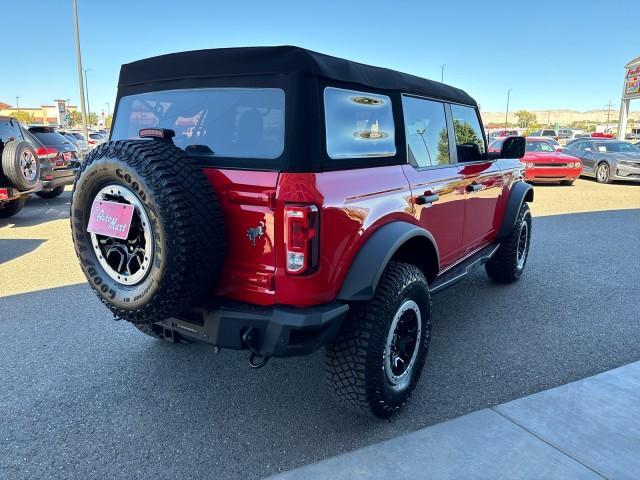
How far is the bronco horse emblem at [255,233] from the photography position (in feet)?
7.54

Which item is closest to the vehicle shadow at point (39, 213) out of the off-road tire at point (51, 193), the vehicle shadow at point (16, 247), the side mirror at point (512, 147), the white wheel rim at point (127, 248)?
the off-road tire at point (51, 193)

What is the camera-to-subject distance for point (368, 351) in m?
2.52

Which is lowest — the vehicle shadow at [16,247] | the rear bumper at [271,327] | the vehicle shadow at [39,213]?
the vehicle shadow at [16,247]

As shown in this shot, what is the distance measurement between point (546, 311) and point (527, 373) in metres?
1.36

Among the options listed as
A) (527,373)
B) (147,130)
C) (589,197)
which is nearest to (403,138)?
(147,130)

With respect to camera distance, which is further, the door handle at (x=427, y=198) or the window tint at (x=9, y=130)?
the window tint at (x=9, y=130)

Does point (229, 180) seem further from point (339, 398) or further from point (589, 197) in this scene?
point (589, 197)

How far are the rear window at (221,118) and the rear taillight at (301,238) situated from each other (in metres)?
0.35

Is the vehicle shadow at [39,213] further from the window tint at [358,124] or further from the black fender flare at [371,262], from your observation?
the black fender flare at [371,262]

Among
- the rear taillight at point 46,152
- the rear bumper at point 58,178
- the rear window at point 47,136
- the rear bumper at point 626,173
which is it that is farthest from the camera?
the rear bumper at point 626,173

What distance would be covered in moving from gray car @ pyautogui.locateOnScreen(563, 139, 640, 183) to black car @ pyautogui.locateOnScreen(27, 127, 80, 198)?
15.8 metres

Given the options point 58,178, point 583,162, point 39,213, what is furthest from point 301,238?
point 583,162

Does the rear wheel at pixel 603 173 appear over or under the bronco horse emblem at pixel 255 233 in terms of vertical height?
under

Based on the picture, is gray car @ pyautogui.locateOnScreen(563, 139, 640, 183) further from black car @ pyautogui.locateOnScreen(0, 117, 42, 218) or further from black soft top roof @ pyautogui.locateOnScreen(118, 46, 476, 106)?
black car @ pyautogui.locateOnScreen(0, 117, 42, 218)
